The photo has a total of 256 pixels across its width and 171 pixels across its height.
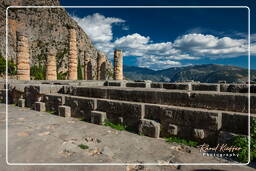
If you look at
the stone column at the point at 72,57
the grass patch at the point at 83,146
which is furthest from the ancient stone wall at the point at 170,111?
the stone column at the point at 72,57

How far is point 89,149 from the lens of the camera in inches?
137

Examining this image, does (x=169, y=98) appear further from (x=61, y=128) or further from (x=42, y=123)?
(x=42, y=123)

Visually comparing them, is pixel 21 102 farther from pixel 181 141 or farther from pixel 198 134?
pixel 198 134

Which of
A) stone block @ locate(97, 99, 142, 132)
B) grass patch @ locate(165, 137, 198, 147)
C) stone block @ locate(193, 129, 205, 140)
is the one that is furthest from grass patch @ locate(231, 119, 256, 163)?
stone block @ locate(97, 99, 142, 132)

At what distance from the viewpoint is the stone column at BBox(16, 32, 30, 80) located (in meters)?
16.9

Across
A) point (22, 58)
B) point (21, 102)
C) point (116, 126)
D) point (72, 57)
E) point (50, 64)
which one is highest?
point (72, 57)

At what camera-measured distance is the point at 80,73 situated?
54.7 meters

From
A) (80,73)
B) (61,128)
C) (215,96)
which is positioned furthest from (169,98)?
(80,73)

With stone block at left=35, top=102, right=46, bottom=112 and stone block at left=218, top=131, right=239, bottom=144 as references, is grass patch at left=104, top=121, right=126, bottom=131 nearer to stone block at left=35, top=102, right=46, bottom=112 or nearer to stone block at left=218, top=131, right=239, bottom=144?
stone block at left=218, top=131, right=239, bottom=144

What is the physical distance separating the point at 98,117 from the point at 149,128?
67.2 inches

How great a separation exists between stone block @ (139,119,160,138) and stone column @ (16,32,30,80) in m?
16.5

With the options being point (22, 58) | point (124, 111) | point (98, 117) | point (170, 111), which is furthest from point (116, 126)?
point (22, 58)

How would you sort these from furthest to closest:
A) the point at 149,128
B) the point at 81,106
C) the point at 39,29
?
the point at 39,29 → the point at 81,106 → the point at 149,128

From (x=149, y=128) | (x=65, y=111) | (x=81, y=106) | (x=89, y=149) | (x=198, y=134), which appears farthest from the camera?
(x=65, y=111)
